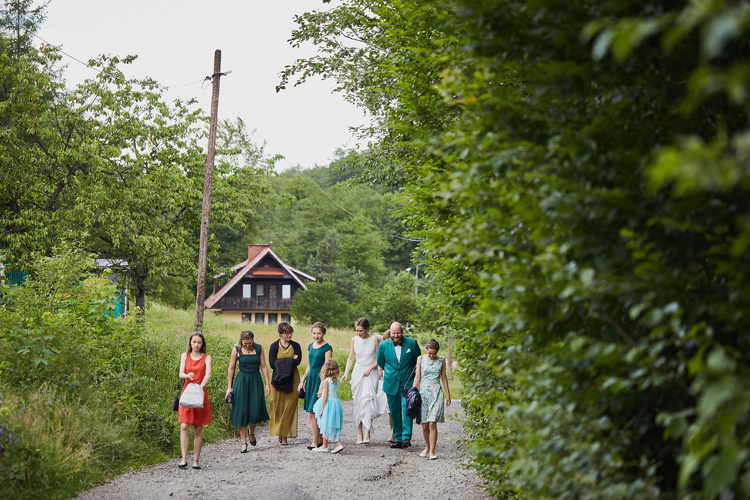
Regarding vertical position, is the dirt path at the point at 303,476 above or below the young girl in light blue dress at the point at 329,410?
below

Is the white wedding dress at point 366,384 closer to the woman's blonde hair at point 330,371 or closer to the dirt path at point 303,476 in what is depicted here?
the woman's blonde hair at point 330,371

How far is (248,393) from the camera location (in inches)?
456

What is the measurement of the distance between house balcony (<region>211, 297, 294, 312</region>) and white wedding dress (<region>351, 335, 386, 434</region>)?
5474cm

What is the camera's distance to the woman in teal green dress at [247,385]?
1151 centimetres

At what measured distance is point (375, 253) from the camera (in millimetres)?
75500

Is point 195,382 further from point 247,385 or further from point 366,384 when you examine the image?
point 366,384

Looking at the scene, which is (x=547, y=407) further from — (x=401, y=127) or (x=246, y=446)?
(x=246, y=446)

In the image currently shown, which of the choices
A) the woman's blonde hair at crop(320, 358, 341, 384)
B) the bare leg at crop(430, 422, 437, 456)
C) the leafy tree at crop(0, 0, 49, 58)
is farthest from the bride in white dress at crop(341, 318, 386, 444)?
the leafy tree at crop(0, 0, 49, 58)

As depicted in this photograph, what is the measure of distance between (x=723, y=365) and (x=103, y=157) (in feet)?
86.3

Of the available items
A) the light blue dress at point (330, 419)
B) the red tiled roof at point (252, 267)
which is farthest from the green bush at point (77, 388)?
the red tiled roof at point (252, 267)

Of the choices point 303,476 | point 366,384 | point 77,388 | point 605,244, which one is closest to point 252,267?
point 366,384

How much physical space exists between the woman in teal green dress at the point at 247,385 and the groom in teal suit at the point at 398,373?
194 centimetres

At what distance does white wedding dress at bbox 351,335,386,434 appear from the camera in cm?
1179

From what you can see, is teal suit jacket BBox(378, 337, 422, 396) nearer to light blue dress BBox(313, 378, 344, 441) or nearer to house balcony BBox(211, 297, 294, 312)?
light blue dress BBox(313, 378, 344, 441)
